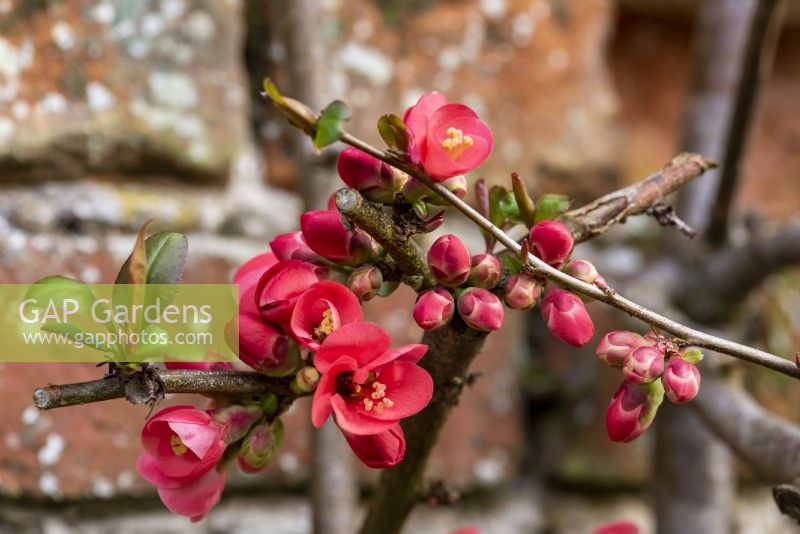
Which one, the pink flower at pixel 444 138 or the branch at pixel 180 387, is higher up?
the pink flower at pixel 444 138

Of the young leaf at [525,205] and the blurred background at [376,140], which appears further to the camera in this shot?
the blurred background at [376,140]

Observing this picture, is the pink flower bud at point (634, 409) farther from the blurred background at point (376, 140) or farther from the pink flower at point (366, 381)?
the blurred background at point (376, 140)

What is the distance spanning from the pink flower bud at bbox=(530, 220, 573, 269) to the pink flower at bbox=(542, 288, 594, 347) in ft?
0.06

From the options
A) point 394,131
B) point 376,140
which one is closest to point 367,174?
point 394,131

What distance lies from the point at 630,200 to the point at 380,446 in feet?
0.62

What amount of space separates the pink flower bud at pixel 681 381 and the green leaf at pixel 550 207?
0.31ft

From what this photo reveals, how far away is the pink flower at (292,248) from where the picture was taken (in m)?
0.40

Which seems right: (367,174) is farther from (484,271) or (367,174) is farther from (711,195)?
(711,195)

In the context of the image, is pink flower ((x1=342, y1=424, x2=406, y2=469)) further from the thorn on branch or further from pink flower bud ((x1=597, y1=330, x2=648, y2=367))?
the thorn on branch

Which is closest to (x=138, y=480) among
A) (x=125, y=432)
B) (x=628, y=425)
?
(x=125, y=432)

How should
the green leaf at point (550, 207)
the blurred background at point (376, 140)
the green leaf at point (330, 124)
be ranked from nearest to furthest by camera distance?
the green leaf at point (330, 124), the green leaf at point (550, 207), the blurred background at point (376, 140)

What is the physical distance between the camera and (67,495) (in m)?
0.74

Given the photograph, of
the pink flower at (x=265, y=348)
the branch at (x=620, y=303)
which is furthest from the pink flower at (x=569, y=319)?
the pink flower at (x=265, y=348)

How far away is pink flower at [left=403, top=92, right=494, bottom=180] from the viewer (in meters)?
0.36
